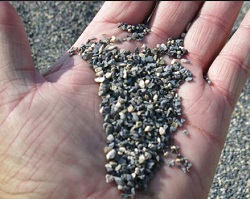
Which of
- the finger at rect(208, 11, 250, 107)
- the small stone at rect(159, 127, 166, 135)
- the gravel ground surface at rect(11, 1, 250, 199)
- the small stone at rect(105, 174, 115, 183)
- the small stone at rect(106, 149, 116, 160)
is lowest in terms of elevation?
the gravel ground surface at rect(11, 1, 250, 199)

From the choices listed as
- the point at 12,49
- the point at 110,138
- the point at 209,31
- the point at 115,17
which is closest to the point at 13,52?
the point at 12,49

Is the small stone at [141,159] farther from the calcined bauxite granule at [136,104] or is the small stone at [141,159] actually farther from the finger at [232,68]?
the finger at [232,68]

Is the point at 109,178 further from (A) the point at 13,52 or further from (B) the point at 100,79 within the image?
(A) the point at 13,52

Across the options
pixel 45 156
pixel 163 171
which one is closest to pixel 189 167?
pixel 163 171

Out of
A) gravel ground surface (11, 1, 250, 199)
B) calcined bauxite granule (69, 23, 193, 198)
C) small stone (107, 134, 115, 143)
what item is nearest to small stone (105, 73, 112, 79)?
calcined bauxite granule (69, 23, 193, 198)

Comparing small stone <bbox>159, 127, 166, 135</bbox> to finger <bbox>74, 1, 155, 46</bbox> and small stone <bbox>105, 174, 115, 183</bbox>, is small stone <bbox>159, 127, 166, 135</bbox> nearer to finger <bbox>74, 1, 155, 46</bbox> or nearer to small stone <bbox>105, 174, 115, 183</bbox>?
small stone <bbox>105, 174, 115, 183</bbox>

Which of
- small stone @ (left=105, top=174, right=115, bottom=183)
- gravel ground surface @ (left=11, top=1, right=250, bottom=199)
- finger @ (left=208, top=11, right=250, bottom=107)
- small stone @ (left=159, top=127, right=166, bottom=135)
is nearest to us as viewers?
small stone @ (left=105, top=174, right=115, bottom=183)

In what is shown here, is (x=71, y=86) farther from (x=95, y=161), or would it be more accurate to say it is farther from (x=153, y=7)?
(x=153, y=7)
